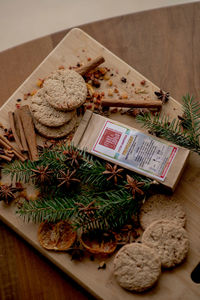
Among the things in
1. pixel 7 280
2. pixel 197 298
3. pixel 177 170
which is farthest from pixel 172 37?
pixel 7 280

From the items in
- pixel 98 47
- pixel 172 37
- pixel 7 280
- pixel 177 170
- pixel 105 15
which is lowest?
pixel 7 280

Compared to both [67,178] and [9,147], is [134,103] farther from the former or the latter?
[9,147]

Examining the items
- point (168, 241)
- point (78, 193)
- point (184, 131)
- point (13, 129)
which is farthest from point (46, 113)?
point (168, 241)

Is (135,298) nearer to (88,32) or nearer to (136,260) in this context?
(136,260)

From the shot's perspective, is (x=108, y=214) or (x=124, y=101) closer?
(x=108, y=214)

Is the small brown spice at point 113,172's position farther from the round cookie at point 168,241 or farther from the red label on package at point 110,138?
the round cookie at point 168,241

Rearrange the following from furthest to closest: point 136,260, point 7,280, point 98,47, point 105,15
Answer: point 105,15
point 98,47
point 7,280
point 136,260

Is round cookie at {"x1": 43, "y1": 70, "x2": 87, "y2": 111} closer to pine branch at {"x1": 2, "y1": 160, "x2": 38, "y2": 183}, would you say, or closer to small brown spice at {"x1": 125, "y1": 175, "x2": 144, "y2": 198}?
pine branch at {"x1": 2, "y1": 160, "x2": 38, "y2": 183}
